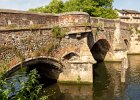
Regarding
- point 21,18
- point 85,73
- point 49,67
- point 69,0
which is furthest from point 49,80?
point 69,0

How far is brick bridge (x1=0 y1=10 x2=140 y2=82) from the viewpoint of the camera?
20688mm

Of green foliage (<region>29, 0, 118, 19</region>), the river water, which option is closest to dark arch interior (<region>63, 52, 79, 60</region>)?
the river water

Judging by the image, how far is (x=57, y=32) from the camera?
25344 mm

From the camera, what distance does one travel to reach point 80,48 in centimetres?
2833

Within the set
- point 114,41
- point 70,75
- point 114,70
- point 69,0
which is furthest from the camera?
point 69,0

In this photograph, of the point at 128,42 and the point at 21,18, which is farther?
the point at 128,42

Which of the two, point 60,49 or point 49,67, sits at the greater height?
point 60,49

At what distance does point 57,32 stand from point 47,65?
19.6 feet

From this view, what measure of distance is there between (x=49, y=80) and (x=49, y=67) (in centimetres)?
139

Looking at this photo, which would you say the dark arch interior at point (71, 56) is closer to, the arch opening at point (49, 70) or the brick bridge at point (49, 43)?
the brick bridge at point (49, 43)

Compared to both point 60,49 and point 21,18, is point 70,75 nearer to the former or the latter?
point 60,49

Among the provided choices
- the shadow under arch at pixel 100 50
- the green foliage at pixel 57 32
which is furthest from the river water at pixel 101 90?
the shadow under arch at pixel 100 50

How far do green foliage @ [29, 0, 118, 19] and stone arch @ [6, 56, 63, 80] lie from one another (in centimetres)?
2983

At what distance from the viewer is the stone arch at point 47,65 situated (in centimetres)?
2276
